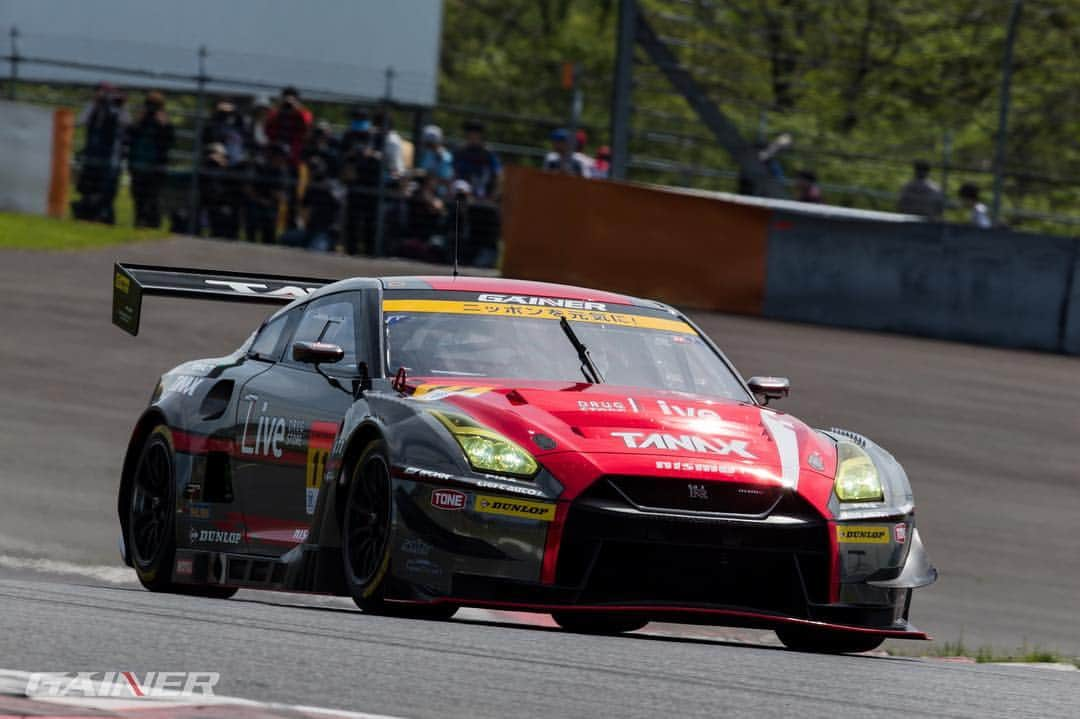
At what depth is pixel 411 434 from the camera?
6988 millimetres

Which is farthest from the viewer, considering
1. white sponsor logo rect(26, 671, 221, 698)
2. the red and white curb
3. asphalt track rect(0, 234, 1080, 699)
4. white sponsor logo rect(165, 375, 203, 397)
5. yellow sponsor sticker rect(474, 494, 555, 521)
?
white sponsor logo rect(165, 375, 203, 397)

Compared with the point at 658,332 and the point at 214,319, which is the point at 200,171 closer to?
the point at 214,319

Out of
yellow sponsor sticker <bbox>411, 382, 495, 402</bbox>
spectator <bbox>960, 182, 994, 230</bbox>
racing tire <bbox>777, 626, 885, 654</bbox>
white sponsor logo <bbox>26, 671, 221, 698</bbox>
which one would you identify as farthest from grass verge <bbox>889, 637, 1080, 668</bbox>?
spectator <bbox>960, 182, 994, 230</bbox>

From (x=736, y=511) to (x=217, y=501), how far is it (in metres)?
2.62

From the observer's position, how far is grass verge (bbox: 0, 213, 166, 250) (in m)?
23.0

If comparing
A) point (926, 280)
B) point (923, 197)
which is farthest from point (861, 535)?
point (923, 197)

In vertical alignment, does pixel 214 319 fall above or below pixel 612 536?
below

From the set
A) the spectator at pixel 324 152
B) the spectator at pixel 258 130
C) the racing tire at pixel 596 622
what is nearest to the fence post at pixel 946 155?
the spectator at pixel 324 152

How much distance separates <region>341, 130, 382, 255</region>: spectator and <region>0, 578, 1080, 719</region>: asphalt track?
1831 cm

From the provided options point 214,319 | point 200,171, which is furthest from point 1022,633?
point 200,171

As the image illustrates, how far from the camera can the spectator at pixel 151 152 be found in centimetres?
2467

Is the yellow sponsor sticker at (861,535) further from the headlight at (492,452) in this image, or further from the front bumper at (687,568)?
the headlight at (492,452)

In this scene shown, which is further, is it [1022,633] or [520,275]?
[520,275]

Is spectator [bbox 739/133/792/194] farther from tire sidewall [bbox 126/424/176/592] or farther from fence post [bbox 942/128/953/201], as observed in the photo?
Result: tire sidewall [bbox 126/424/176/592]
